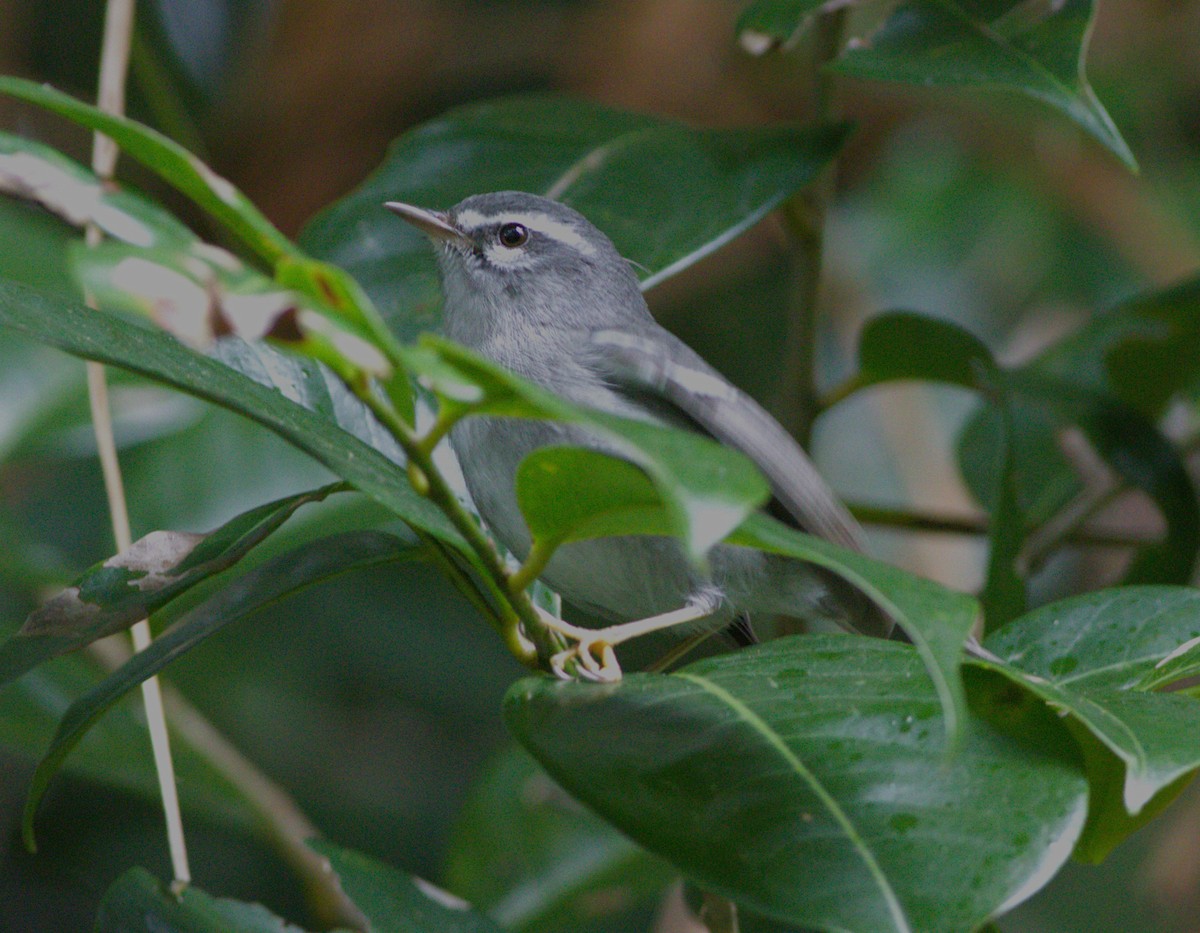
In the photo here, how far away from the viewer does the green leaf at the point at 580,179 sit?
241 cm

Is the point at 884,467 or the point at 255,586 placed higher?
the point at 255,586

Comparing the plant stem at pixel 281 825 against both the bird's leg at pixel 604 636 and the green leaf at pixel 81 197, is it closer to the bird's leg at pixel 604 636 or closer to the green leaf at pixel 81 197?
the bird's leg at pixel 604 636

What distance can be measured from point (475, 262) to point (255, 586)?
128 cm

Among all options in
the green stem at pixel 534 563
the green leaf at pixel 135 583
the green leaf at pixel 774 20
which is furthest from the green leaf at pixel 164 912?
the green leaf at pixel 774 20

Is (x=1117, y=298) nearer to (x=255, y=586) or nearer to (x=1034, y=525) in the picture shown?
(x=1034, y=525)

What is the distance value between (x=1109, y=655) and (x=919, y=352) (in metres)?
1.16

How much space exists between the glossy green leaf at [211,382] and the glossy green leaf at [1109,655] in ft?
2.22

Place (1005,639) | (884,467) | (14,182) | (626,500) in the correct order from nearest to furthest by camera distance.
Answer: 1. (14,182)
2. (626,500)
3. (1005,639)
4. (884,467)

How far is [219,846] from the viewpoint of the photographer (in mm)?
4672

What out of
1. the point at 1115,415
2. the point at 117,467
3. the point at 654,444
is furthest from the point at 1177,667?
the point at 117,467

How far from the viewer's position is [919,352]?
2.80m

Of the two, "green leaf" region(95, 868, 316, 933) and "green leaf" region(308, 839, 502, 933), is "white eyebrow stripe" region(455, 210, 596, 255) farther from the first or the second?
"green leaf" region(95, 868, 316, 933)

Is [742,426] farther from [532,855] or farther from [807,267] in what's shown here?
[532,855]

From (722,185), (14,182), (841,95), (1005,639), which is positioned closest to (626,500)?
(14,182)
